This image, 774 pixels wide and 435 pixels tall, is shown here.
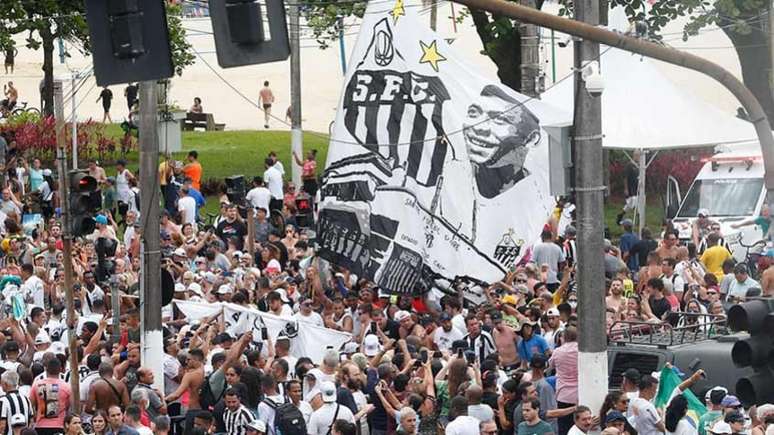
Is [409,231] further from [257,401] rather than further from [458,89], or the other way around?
[257,401]

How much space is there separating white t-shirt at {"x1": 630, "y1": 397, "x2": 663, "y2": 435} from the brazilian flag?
51 centimetres

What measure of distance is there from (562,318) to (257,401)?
409 centimetres

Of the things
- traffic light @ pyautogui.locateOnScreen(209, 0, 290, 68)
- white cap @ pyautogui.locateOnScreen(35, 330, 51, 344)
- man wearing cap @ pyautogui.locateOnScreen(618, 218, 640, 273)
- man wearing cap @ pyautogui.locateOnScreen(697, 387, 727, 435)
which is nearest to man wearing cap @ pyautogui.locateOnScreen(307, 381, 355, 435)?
man wearing cap @ pyautogui.locateOnScreen(697, 387, 727, 435)

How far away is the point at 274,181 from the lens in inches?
1305

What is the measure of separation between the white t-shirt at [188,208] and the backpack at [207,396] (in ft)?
40.2

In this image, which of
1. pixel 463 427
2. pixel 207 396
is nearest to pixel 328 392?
pixel 463 427

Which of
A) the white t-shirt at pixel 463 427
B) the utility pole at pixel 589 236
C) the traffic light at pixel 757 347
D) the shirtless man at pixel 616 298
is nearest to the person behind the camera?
the traffic light at pixel 757 347

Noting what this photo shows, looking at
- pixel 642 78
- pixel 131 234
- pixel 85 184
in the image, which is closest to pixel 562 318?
pixel 85 184

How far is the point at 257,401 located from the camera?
1723cm

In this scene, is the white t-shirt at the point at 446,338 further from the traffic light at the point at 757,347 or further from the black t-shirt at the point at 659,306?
the traffic light at the point at 757,347

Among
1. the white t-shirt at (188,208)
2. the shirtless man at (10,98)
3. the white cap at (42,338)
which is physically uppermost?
the shirtless man at (10,98)

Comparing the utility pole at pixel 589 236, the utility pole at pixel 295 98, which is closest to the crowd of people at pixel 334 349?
the utility pole at pixel 589 236

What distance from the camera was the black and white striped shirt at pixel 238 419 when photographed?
16.7 m

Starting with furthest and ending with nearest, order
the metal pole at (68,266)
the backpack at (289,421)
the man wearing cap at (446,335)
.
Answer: the man wearing cap at (446,335) → the metal pole at (68,266) → the backpack at (289,421)
